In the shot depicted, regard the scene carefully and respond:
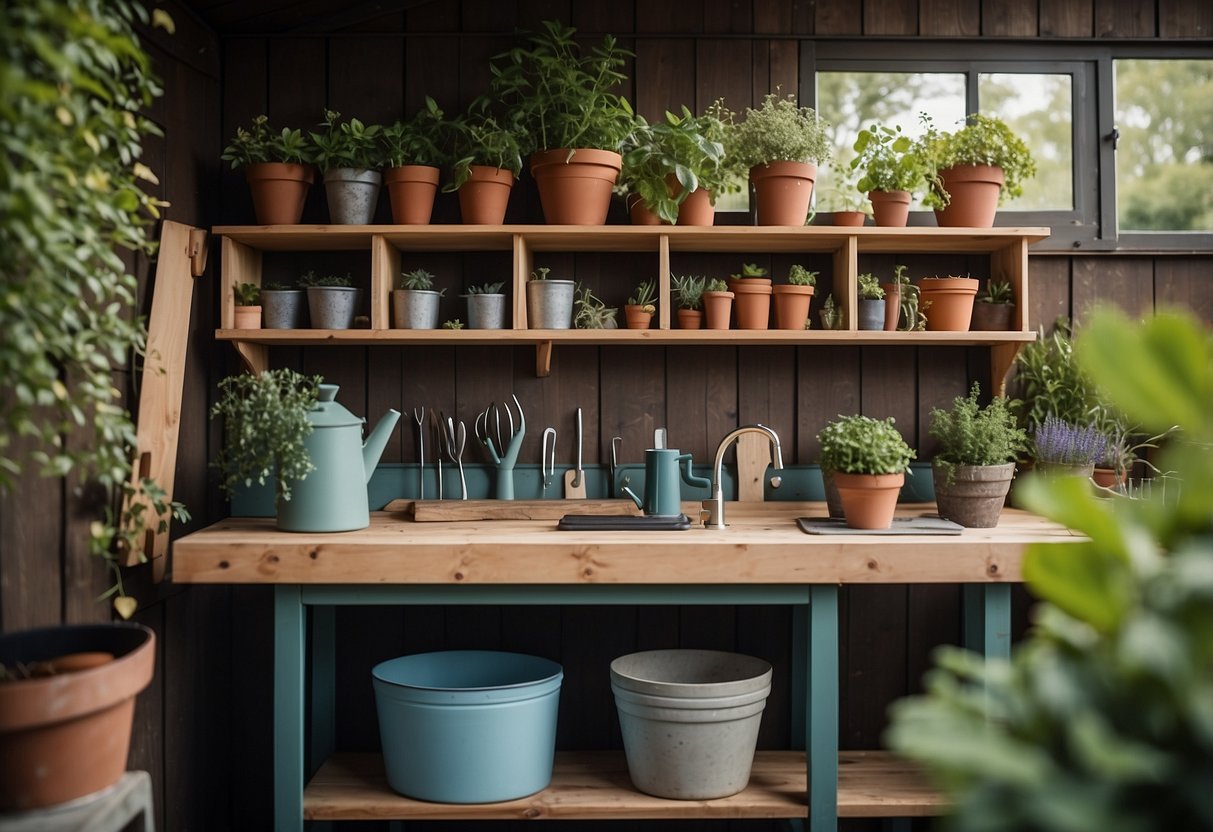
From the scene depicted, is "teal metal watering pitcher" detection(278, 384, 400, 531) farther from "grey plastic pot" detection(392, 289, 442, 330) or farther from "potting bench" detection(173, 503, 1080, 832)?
"grey plastic pot" detection(392, 289, 442, 330)

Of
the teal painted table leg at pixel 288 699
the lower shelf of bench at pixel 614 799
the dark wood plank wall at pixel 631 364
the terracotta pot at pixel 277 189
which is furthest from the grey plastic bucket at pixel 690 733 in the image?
the terracotta pot at pixel 277 189

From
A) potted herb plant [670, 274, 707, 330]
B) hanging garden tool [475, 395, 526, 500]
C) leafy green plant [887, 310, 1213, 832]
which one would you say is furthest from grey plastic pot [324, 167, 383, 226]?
leafy green plant [887, 310, 1213, 832]

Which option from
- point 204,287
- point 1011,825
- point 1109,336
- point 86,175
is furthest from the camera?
point 204,287

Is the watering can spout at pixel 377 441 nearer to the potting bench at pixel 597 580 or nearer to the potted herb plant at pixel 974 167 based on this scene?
the potting bench at pixel 597 580

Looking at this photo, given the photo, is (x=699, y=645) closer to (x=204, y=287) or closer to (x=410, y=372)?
(x=410, y=372)

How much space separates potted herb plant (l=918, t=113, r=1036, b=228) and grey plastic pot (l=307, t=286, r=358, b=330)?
1661 mm

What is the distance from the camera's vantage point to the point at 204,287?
2.91m

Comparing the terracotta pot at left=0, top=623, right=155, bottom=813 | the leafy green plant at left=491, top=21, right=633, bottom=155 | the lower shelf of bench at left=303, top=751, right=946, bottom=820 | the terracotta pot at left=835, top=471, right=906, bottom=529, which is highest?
the leafy green plant at left=491, top=21, right=633, bottom=155

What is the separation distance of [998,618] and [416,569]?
1386mm

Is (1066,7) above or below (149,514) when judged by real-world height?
above

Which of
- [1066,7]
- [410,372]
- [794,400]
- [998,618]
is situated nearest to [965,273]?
[794,400]

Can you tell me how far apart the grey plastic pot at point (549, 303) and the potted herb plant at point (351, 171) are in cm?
51

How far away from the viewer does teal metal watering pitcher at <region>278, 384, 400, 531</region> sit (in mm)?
2533

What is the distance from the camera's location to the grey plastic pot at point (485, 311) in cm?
284
